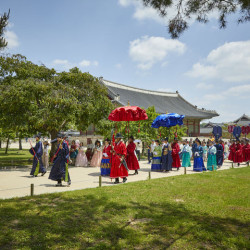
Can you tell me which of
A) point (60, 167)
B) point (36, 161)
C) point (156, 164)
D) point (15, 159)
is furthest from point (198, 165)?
point (15, 159)

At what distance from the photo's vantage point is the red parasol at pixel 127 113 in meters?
11.6

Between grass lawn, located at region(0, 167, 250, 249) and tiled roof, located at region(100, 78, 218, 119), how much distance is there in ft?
95.0

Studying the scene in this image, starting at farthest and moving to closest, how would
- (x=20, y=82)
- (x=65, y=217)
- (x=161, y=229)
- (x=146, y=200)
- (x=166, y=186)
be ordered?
(x=20, y=82)
(x=166, y=186)
(x=146, y=200)
(x=65, y=217)
(x=161, y=229)

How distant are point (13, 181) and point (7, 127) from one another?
4.77 metres

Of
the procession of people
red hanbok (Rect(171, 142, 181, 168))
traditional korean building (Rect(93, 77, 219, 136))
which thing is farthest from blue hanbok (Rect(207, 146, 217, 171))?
traditional korean building (Rect(93, 77, 219, 136))

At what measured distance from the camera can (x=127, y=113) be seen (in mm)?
11742

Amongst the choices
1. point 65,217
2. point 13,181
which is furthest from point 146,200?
point 13,181

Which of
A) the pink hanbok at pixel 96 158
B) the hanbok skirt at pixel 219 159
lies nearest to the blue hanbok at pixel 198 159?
the hanbok skirt at pixel 219 159

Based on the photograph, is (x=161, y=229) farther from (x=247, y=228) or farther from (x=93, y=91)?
(x=93, y=91)

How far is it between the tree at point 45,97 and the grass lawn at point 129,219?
6.76 m

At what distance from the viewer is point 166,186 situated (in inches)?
330

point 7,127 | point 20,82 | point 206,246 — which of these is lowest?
point 206,246

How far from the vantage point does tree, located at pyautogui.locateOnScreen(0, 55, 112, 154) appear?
1299cm

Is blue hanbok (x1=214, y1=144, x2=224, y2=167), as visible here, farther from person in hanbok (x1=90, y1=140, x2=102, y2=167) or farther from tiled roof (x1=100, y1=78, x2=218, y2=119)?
tiled roof (x1=100, y1=78, x2=218, y2=119)
